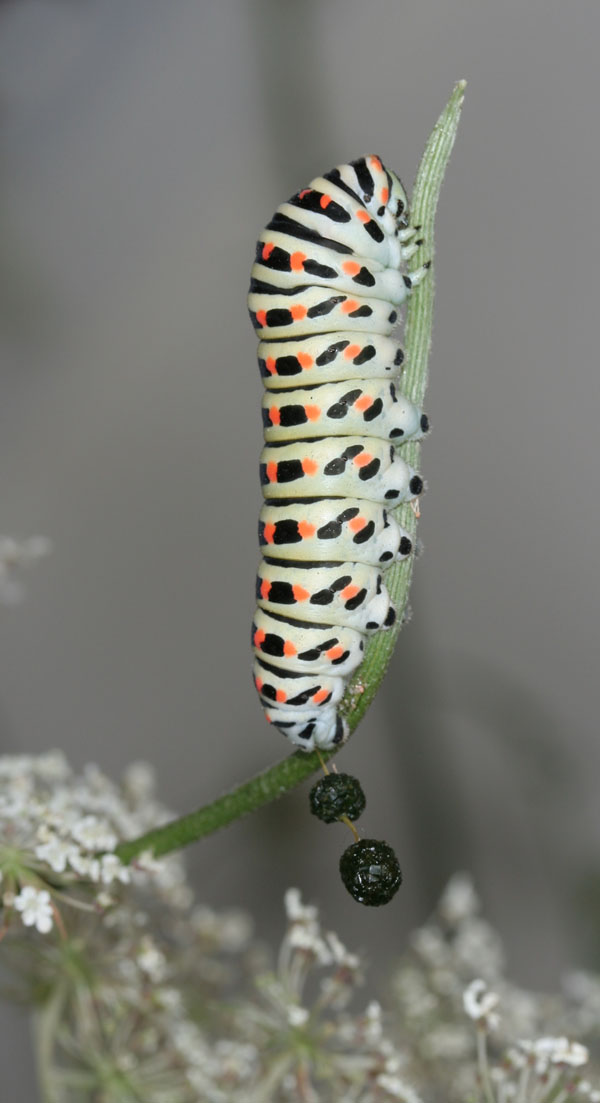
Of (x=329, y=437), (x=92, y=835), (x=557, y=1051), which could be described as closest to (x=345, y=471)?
(x=329, y=437)

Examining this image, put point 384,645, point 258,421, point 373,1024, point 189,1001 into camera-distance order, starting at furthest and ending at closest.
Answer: point 258,421
point 189,1001
point 373,1024
point 384,645

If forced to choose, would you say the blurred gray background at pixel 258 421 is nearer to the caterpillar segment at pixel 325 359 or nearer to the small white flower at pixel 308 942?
the small white flower at pixel 308 942

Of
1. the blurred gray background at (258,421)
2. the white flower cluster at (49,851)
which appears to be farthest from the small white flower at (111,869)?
the blurred gray background at (258,421)

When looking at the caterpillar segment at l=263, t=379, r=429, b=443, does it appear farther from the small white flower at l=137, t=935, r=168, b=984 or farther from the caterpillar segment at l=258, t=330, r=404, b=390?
the small white flower at l=137, t=935, r=168, b=984

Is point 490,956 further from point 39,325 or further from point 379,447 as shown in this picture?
point 39,325

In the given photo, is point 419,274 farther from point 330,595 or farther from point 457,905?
point 457,905

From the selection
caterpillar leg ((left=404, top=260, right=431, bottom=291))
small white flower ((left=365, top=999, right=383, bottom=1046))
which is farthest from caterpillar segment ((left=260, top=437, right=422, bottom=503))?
small white flower ((left=365, top=999, right=383, bottom=1046))
